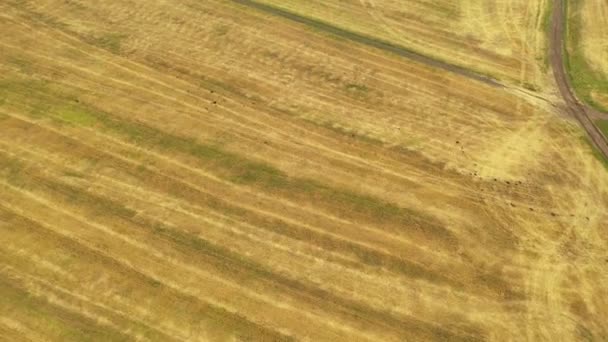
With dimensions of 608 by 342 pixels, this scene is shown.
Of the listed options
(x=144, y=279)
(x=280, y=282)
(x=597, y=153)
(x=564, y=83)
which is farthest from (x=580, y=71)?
(x=144, y=279)

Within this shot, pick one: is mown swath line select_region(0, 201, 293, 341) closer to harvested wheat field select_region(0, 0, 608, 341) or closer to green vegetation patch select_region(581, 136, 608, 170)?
harvested wheat field select_region(0, 0, 608, 341)

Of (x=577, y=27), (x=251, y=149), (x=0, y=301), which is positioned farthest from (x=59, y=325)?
(x=577, y=27)

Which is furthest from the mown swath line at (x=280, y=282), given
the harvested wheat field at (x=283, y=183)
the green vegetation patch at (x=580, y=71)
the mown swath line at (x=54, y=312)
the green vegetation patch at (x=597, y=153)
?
the green vegetation patch at (x=580, y=71)

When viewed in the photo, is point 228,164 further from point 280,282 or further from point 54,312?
point 54,312

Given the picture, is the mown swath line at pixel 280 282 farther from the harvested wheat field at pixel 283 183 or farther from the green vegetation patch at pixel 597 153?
the green vegetation patch at pixel 597 153

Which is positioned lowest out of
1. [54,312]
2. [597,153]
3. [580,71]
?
[54,312]

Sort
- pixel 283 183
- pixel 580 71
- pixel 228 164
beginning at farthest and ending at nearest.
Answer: pixel 580 71 < pixel 228 164 < pixel 283 183

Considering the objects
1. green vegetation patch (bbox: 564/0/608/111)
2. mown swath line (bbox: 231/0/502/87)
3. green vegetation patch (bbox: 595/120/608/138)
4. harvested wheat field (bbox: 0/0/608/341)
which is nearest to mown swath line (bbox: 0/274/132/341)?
harvested wheat field (bbox: 0/0/608/341)
